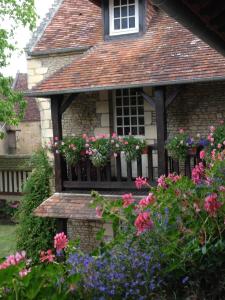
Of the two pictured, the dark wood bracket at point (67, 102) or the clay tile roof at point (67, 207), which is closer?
the clay tile roof at point (67, 207)

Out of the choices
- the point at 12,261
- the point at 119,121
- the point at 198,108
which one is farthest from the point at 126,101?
the point at 12,261

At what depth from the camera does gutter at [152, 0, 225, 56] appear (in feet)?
10.1

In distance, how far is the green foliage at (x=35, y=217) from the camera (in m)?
10.7

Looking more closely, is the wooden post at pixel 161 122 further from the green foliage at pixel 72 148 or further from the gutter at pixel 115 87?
the green foliage at pixel 72 148

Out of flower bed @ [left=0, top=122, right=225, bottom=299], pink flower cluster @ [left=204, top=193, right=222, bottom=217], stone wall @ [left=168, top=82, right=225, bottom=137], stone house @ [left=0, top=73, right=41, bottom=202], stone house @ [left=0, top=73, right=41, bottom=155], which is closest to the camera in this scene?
flower bed @ [left=0, top=122, right=225, bottom=299]

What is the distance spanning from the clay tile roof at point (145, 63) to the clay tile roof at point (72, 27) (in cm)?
47

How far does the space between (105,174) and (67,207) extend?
1098 mm

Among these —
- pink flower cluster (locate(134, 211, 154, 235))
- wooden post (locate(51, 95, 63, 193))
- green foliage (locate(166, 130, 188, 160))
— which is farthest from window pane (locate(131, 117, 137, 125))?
pink flower cluster (locate(134, 211, 154, 235))

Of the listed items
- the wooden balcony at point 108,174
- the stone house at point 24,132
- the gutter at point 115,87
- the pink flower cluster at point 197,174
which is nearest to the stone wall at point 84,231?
the wooden balcony at point 108,174

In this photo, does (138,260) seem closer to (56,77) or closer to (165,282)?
(165,282)

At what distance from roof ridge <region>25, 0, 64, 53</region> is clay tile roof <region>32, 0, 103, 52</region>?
0.03 meters

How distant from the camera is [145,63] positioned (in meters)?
9.27

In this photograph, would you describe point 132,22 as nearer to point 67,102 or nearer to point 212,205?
point 67,102

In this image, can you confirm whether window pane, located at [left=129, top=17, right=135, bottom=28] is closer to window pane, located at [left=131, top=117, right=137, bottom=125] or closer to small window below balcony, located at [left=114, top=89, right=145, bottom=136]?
small window below balcony, located at [left=114, top=89, right=145, bottom=136]
